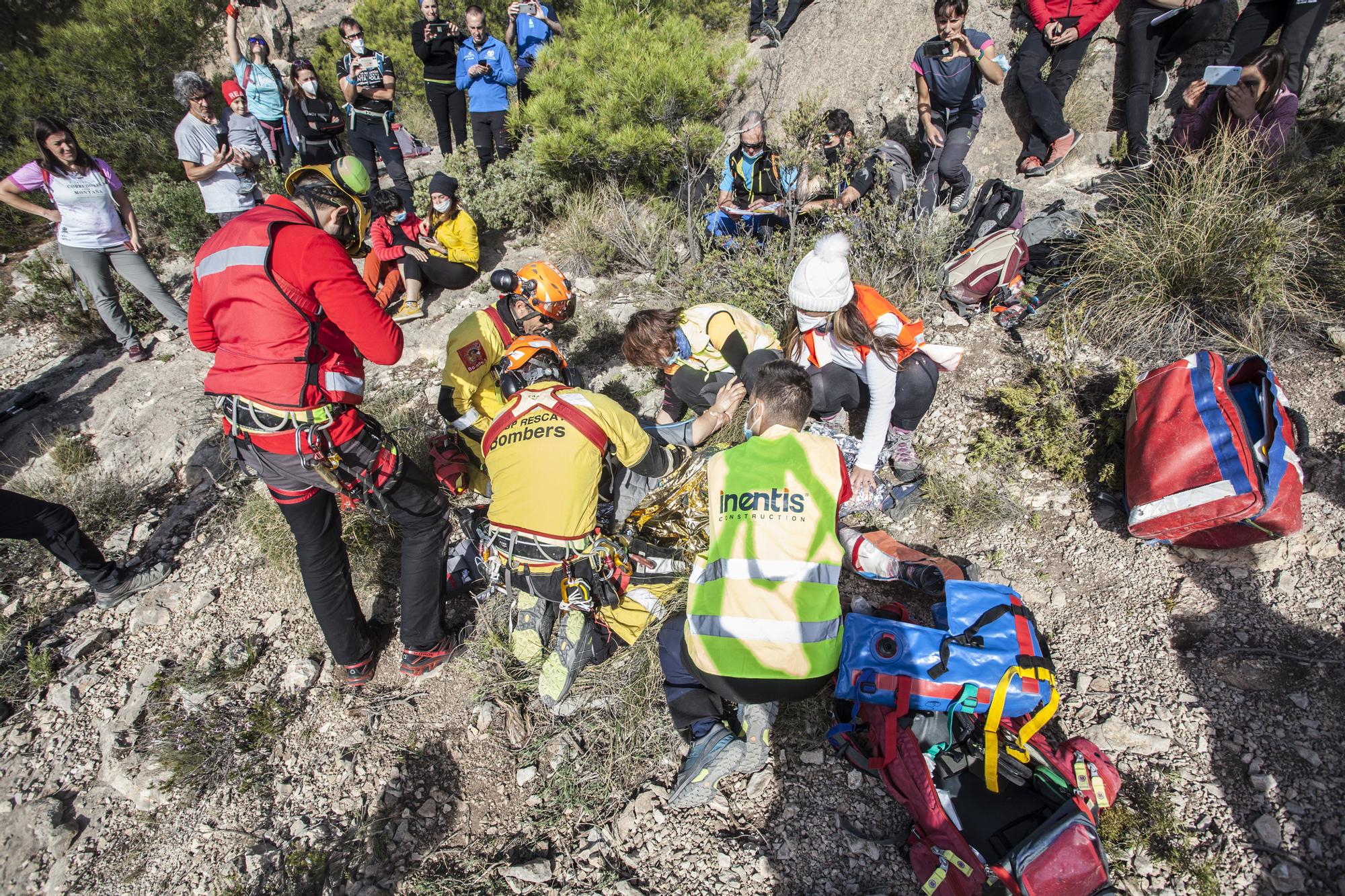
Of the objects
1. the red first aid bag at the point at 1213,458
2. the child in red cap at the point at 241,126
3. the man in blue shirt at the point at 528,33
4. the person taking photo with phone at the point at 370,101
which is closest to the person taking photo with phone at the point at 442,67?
the person taking photo with phone at the point at 370,101

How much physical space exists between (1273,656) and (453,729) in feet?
12.3

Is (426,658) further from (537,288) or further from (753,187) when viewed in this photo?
(753,187)

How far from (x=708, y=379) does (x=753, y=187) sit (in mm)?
2456

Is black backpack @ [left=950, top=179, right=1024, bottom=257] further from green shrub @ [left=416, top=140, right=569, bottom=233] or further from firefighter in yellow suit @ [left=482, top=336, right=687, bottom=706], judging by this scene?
green shrub @ [left=416, top=140, right=569, bottom=233]

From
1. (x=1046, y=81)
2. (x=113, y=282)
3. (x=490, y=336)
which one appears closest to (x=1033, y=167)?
(x=1046, y=81)

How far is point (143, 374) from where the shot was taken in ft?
19.2

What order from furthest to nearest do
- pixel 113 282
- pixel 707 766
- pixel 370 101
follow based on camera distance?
pixel 370 101 < pixel 113 282 < pixel 707 766

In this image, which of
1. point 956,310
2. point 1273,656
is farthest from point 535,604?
point 956,310

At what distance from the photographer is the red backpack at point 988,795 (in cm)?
201

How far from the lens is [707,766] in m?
2.51

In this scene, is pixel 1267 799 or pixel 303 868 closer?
pixel 1267 799

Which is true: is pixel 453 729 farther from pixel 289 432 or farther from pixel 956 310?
pixel 956 310

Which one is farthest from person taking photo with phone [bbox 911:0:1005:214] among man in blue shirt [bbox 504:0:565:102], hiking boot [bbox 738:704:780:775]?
man in blue shirt [bbox 504:0:565:102]

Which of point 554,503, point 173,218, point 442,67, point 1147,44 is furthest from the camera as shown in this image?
point 173,218
